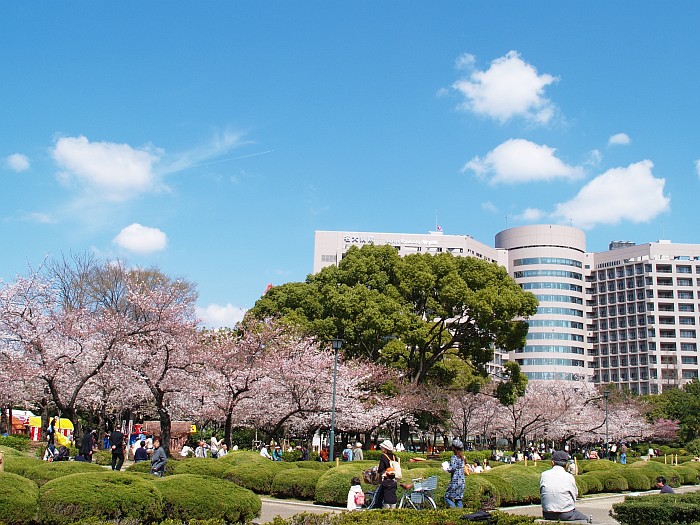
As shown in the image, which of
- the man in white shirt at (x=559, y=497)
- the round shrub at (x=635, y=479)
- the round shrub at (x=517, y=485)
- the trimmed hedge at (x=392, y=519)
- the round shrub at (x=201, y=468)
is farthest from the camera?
the round shrub at (x=635, y=479)

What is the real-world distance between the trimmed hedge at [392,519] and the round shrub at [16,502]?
378cm

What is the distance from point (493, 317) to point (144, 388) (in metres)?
18.9

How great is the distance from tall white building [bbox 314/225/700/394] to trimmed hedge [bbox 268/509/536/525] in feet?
286

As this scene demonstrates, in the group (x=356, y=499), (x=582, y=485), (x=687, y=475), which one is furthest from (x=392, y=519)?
(x=687, y=475)

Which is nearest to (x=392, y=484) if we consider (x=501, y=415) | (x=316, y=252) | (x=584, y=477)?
(x=584, y=477)

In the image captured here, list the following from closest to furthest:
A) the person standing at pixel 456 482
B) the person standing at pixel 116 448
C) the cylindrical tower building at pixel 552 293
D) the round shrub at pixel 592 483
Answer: the person standing at pixel 456 482 < the person standing at pixel 116 448 < the round shrub at pixel 592 483 < the cylindrical tower building at pixel 552 293

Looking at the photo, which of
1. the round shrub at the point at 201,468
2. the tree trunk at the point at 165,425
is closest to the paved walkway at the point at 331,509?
the round shrub at the point at 201,468

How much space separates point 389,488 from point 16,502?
6025 mm

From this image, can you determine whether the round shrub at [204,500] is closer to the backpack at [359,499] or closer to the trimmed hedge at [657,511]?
the backpack at [359,499]

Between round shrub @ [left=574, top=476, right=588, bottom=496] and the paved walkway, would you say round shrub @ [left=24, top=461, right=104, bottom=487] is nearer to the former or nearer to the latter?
the paved walkway

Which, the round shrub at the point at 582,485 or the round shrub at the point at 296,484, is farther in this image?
the round shrub at the point at 582,485

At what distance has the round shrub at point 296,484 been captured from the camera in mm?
18125

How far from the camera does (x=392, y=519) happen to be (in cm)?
1020

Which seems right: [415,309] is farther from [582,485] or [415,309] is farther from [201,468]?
[201,468]
